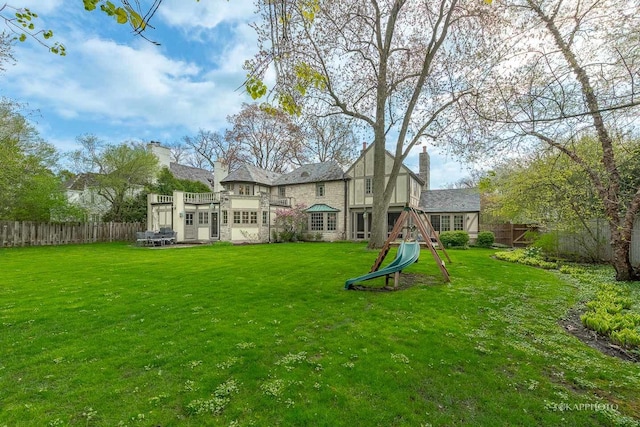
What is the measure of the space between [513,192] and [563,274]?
4.44 meters

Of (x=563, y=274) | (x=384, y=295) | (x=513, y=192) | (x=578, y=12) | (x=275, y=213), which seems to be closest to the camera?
(x=578, y=12)

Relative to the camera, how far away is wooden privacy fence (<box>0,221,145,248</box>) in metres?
18.2

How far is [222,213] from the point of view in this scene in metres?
21.7

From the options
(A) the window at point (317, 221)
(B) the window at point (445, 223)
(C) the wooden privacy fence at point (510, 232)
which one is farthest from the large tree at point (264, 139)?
(C) the wooden privacy fence at point (510, 232)

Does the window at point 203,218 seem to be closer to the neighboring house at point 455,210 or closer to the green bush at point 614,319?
the neighboring house at point 455,210

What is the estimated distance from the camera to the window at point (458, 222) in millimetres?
21891

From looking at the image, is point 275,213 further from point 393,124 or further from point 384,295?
point 384,295

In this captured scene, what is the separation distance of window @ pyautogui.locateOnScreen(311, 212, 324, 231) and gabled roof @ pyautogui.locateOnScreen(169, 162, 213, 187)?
48.1 feet

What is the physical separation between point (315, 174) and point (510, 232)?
15.1 m

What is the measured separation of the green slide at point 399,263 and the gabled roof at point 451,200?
607 inches

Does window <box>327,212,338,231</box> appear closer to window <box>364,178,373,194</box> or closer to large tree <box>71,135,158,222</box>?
window <box>364,178,373,194</box>

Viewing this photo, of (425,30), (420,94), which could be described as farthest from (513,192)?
(425,30)

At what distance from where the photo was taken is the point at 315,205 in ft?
81.0

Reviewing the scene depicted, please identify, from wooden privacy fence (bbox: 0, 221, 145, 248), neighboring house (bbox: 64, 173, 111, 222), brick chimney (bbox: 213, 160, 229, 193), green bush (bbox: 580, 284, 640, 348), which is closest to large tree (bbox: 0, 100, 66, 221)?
wooden privacy fence (bbox: 0, 221, 145, 248)
